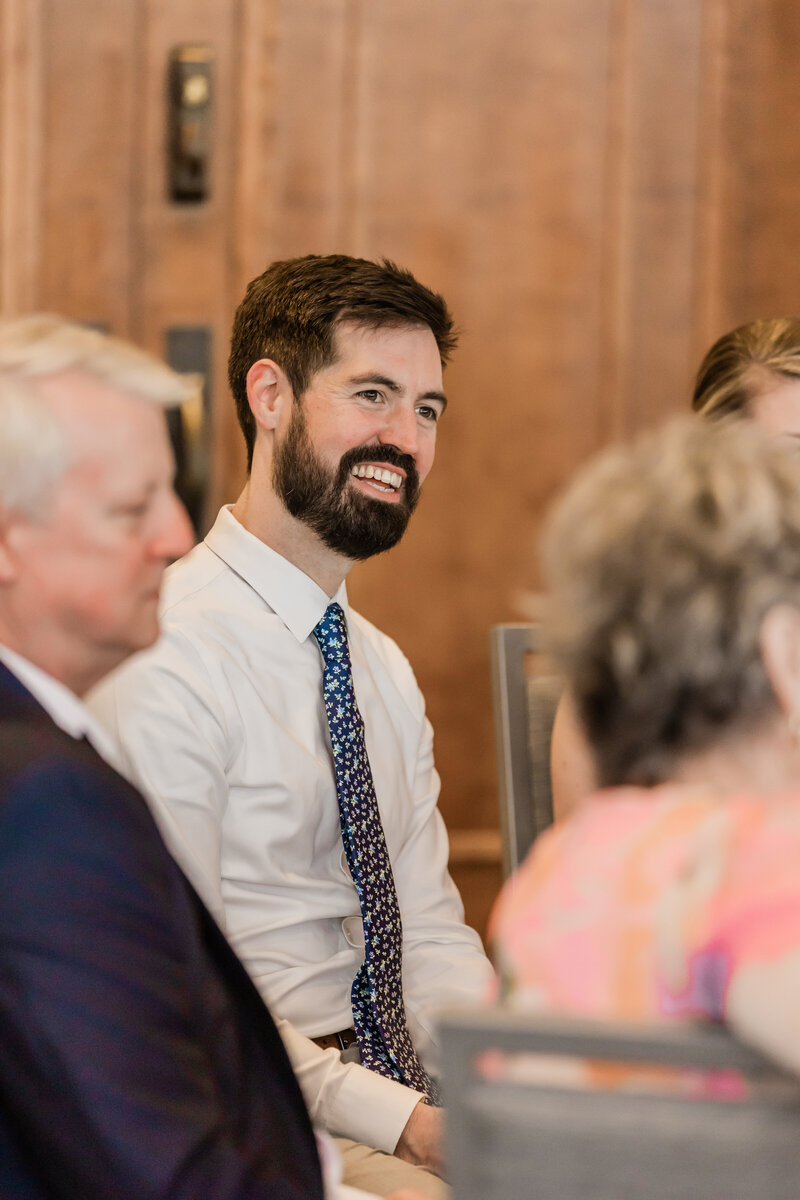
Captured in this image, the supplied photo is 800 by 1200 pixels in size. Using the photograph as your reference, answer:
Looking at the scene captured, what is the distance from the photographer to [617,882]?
771 millimetres

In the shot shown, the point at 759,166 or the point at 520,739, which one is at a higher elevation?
the point at 759,166

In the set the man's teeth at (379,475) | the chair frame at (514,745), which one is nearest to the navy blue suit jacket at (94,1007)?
the chair frame at (514,745)

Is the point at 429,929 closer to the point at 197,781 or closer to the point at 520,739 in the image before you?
the point at 520,739

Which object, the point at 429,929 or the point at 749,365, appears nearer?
the point at 429,929

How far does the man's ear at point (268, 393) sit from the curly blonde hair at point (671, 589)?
123 cm

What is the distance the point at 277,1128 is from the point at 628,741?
1.45 ft

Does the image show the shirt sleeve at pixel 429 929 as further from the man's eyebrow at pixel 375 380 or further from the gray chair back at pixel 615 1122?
the gray chair back at pixel 615 1122

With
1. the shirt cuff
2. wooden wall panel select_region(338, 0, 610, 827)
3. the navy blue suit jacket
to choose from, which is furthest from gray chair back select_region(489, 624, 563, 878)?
wooden wall panel select_region(338, 0, 610, 827)

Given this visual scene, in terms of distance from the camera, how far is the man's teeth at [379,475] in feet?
6.67

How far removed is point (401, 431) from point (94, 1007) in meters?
1.30

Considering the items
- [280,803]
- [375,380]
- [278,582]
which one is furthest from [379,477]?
[280,803]

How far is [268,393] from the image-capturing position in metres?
2.10

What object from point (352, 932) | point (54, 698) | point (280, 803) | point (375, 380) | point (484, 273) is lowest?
point (352, 932)

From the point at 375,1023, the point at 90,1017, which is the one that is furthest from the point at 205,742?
the point at 90,1017
